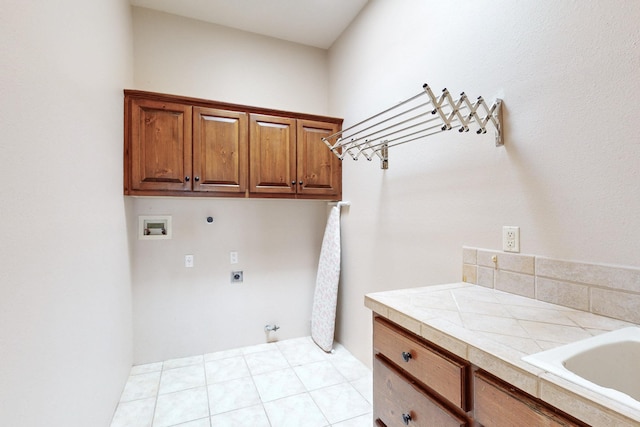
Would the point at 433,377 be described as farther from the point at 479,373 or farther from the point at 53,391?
the point at 53,391

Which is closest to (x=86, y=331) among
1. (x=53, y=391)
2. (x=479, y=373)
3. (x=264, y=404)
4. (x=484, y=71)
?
(x=53, y=391)

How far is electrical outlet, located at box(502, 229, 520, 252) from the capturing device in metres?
1.31

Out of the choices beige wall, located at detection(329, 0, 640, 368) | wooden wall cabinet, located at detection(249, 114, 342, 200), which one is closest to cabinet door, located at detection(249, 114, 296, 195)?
wooden wall cabinet, located at detection(249, 114, 342, 200)

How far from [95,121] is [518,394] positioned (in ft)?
6.84

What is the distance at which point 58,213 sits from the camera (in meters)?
1.18

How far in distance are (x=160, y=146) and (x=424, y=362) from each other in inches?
87.5

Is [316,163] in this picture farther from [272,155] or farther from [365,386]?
[365,386]

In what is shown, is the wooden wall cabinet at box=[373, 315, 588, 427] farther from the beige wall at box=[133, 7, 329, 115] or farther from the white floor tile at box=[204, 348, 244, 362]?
the beige wall at box=[133, 7, 329, 115]

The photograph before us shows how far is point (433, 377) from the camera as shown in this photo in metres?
0.98

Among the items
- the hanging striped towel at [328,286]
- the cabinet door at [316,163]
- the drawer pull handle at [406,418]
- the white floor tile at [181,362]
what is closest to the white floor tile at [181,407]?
the white floor tile at [181,362]

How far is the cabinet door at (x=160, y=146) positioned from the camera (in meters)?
2.21

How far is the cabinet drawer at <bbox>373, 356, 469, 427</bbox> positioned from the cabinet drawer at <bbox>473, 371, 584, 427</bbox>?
0.37ft

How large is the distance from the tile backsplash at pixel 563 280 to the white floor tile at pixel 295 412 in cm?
127

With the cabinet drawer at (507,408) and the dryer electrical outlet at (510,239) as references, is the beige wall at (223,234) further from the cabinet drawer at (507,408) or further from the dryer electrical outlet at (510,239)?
the cabinet drawer at (507,408)
